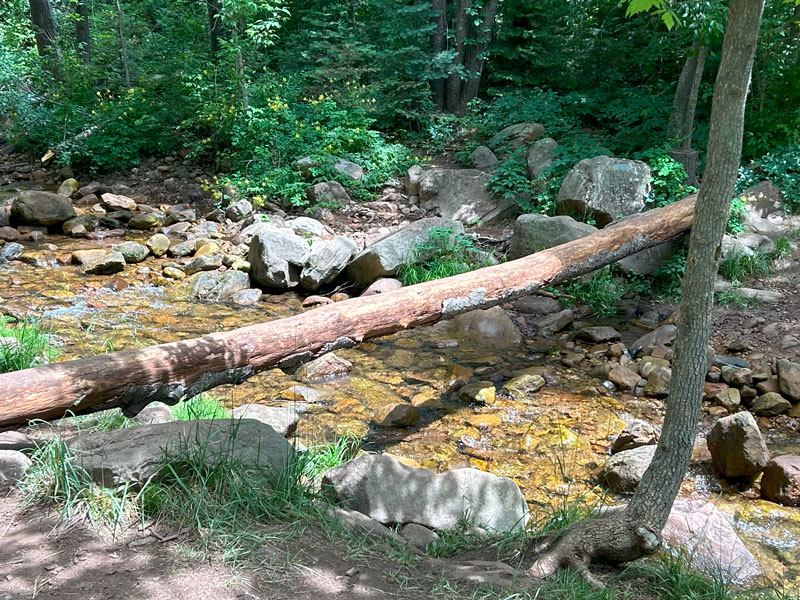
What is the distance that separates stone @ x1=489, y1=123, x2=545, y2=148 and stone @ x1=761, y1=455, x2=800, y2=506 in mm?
6996

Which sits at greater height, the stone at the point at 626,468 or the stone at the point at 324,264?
the stone at the point at 324,264

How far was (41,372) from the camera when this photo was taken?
3158mm

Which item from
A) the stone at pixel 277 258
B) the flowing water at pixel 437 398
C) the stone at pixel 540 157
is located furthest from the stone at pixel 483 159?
the flowing water at pixel 437 398

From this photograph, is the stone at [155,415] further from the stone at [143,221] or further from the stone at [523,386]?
the stone at [143,221]

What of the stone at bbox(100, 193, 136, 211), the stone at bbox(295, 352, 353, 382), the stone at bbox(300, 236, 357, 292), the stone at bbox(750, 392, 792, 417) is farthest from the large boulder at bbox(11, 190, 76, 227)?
the stone at bbox(750, 392, 792, 417)

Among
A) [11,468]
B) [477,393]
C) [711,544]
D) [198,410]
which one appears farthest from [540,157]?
[11,468]

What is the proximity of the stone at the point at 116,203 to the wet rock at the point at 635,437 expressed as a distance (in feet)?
30.0

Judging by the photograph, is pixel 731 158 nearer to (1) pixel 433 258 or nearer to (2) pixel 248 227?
(1) pixel 433 258

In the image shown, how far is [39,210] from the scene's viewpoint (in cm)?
914

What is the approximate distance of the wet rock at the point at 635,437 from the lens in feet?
13.9

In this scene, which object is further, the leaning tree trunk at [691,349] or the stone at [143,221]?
the stone at [143,221]

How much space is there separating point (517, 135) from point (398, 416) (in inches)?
269

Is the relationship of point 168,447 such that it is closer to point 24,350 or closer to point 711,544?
point 24,350

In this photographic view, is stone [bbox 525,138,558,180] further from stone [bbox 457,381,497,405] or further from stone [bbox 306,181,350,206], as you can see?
stone [bbox 457,381,497,405]
